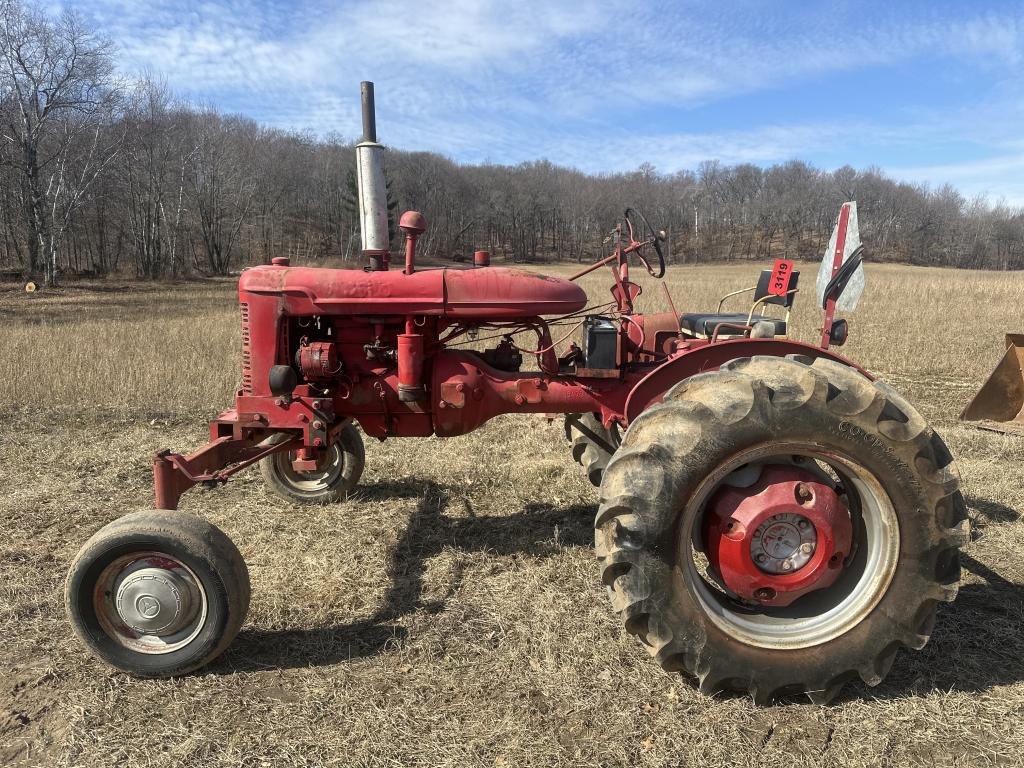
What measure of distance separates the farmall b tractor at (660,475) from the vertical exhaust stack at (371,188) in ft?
0.31

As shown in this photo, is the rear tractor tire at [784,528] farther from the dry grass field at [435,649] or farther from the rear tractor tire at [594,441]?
the rear tractor tire at [594,441]

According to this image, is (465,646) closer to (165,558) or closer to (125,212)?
(165,558)

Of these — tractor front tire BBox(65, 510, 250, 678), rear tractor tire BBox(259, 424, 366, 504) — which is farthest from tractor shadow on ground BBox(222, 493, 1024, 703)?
rear tractor tire BBox(259, 424, 366, 504)

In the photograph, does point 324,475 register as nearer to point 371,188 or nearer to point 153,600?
point 153,600

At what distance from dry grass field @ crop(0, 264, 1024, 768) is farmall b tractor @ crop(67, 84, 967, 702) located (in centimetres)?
19

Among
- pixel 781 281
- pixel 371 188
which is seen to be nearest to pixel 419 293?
pixel 371 188

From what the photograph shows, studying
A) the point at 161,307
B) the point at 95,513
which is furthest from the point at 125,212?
the point at 95,513

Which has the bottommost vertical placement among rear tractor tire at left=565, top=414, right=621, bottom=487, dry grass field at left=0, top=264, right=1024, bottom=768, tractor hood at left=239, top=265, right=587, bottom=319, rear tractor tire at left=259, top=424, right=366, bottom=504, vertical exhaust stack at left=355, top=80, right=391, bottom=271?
dry grass field at left=0, top=264, right=1024, bottom=768

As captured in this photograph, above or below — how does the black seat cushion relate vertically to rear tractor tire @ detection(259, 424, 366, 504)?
above

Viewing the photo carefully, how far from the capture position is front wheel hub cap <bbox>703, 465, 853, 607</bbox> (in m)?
2.28

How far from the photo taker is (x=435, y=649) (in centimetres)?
265

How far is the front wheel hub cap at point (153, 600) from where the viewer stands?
242cm

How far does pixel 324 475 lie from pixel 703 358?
105 inches

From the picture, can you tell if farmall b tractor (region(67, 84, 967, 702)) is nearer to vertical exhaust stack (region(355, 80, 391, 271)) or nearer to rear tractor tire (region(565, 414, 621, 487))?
vertical exhaust stack (region(355, 80, 391, 271))
